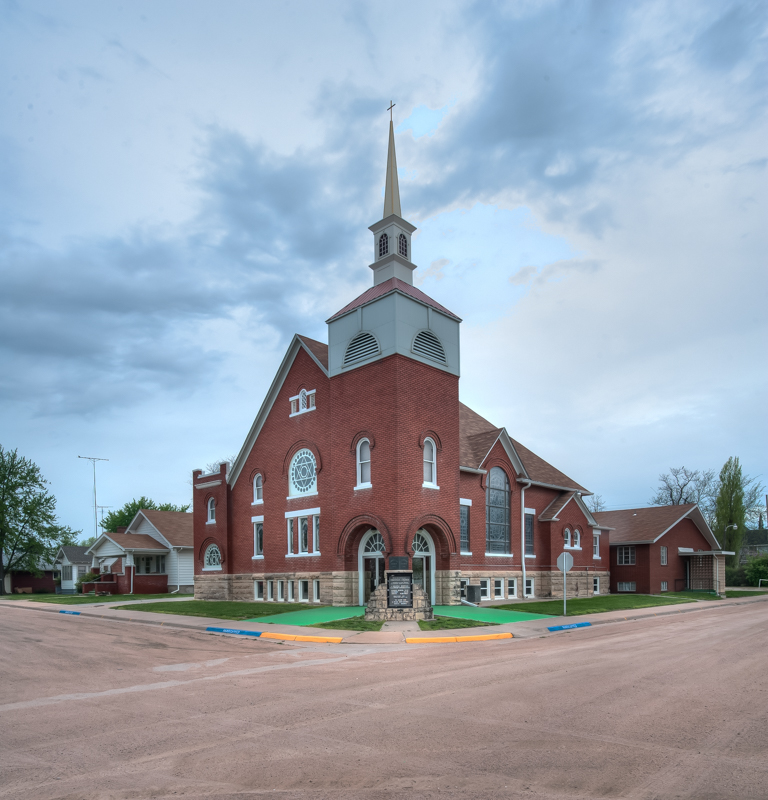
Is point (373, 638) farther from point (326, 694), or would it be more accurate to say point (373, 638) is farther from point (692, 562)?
point (692, 562)

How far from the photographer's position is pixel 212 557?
36938 mm

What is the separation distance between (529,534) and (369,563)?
11.3 metres

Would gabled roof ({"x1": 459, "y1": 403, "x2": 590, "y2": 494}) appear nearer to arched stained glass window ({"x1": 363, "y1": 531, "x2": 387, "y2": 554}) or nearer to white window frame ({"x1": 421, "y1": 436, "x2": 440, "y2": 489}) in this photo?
white window frame ({"x1": 421, "y1": 436, "x2": 440, "y2": 489})

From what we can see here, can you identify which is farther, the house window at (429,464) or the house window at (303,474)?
the house window at (303,474)

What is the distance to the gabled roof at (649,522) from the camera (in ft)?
141

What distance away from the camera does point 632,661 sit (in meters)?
13.0

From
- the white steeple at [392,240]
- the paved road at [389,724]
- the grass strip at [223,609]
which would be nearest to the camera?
the paved road at [389,724]

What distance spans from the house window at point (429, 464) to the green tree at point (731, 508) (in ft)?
157

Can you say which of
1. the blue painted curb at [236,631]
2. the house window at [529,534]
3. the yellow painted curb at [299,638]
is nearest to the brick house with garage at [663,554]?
the house window at [529,534]

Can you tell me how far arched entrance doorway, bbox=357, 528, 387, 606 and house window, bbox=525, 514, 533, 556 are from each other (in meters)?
10.8

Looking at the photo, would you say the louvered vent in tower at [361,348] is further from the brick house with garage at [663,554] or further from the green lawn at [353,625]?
the brick house with garage at [663,554]

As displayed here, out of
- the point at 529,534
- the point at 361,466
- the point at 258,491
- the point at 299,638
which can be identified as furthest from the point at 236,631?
the point at 529,534

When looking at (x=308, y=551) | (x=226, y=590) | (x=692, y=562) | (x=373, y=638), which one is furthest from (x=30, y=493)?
(x=692, y=562)

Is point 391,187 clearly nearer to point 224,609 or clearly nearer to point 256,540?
point 256,540
